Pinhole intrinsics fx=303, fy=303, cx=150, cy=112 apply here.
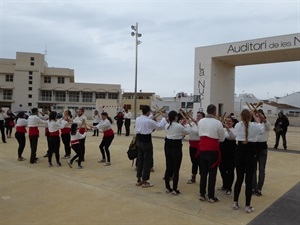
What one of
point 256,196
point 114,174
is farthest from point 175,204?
point 114,174

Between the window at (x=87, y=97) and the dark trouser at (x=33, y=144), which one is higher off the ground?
the window at (x=87, y=97)

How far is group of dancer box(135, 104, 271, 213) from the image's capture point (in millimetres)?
5102

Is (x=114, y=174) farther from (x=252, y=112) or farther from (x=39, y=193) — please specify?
(x=252, y=112)

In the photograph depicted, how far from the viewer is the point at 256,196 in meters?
5.90

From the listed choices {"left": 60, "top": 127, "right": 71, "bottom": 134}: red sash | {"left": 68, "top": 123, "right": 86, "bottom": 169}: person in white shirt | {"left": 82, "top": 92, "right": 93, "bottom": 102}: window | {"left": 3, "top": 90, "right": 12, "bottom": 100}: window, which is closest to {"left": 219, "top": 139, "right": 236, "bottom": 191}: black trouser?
{"left": 68, "top": 123, "right": 86, "bottom": 169}: person in white shirt

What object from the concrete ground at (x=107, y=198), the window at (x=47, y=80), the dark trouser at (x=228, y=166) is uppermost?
the window at (x=47, y=80)

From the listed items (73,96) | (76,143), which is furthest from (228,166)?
(73,96)

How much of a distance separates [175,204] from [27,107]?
56.2 meters

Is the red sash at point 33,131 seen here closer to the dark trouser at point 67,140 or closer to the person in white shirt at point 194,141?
the dark trouser at point 67,140

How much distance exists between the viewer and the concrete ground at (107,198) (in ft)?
15.0

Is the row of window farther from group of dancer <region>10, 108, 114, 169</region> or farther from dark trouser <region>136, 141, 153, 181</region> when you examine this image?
dark trouser <region>136, 141, 153, 181</region>

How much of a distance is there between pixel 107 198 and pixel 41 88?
5565 centimetres

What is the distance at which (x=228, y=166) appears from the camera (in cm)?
604

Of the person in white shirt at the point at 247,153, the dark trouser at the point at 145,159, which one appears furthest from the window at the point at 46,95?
the person in white shirt at the point at 247,153
